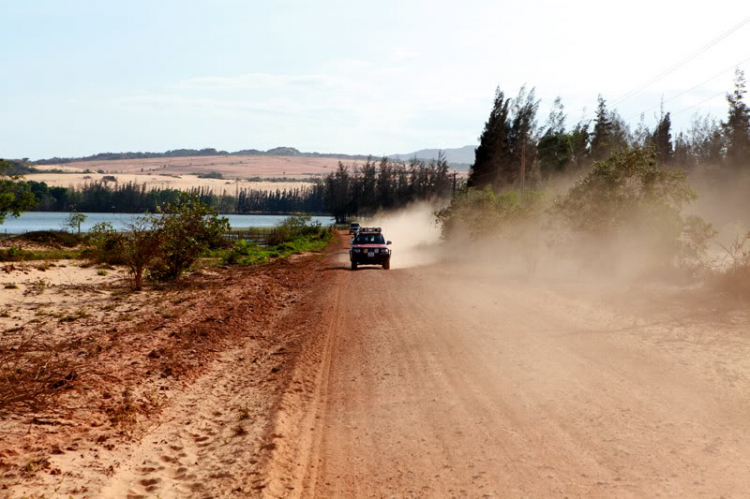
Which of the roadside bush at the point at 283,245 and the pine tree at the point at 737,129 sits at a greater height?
the pine tree at the point at 737,129

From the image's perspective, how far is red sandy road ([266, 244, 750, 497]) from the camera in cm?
537

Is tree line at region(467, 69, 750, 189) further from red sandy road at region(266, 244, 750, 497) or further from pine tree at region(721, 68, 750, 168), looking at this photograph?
red sandy road at region(266, 244, 750, 497)

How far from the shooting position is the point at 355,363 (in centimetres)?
1034

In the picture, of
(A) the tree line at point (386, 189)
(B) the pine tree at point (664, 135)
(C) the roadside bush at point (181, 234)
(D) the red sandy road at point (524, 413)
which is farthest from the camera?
(A) the tree line at point (386, 189)

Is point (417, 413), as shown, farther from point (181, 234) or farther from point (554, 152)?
point (554, 152)

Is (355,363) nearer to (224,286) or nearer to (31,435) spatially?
(31,435)

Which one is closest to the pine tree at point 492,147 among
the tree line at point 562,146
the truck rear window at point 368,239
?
the tree line at point 562,146

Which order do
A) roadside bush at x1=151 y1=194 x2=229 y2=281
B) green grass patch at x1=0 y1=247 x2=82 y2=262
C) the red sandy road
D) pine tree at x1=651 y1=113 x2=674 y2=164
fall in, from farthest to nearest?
1. pine tree at x1=651 y1=113 x2=674 y2=164
2. green grass patch at x1=0 y1=247 x2=82 y2=262
3. roadside bush at x1=151 y1=194 x2=229 y2=281
4. the red sandy road

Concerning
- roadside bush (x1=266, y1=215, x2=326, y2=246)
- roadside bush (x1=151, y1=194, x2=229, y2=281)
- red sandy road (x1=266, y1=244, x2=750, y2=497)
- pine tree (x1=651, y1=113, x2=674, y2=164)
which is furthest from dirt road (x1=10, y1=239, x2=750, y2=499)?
pine tree (x1=651, y1=113, x2=674, y2=164)

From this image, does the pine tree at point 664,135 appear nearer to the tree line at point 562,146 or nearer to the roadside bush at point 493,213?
the tree line at point 562,146

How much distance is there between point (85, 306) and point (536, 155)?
243ft

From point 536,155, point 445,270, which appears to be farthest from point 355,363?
point 536,155

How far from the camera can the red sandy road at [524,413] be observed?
5371mm

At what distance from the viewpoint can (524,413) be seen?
24.2 feet
